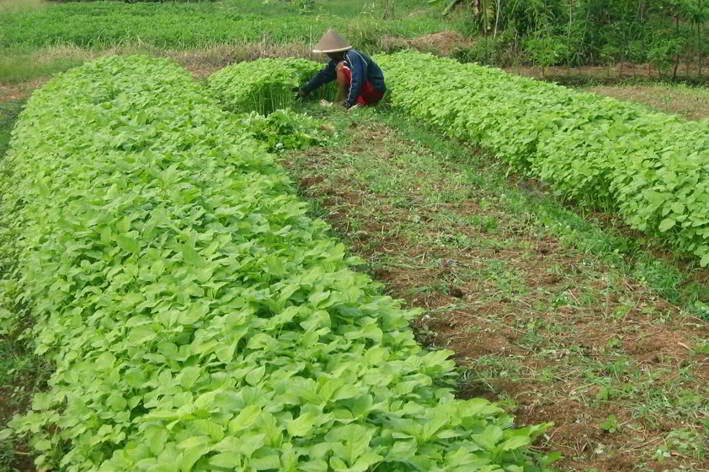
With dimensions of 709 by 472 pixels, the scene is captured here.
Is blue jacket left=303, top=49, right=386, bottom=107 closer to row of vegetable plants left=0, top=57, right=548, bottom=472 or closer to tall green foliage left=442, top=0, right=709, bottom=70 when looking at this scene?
row of vegetable plants left=0, top=57, right=548, bottom=472

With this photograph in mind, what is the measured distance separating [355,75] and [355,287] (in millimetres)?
8140

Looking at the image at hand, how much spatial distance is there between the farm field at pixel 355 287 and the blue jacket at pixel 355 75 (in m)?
1.54

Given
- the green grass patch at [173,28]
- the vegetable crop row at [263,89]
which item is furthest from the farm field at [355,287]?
the green grass patch at [173,28]

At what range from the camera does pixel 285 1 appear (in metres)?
34.2

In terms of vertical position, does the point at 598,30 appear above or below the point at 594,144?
above

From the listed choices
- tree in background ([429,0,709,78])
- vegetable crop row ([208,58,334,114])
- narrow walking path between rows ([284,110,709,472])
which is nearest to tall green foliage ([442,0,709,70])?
tree in background ([429,0,709,78])

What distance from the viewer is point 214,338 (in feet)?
10.1

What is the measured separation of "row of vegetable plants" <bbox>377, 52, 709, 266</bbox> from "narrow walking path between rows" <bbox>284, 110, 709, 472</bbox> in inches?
12.3

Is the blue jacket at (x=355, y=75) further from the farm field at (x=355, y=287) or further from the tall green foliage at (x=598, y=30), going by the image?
the tall green foliage at (x=598, y=30)

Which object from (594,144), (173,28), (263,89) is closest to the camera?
(594,144)

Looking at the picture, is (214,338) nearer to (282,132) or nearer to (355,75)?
(282,132)

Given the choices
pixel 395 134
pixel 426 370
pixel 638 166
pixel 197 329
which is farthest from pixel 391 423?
pixel 395 134

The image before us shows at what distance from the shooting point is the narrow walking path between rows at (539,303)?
3.84 metres

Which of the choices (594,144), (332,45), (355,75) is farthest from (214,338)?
(332,45)
